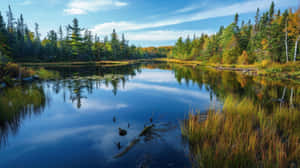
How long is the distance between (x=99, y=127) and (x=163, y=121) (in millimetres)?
3521

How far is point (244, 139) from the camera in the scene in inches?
177

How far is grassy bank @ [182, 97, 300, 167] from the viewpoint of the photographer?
12.7 ft

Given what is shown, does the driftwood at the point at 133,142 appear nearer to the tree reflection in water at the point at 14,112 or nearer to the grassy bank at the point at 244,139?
the grassy bank at the point at 244,139

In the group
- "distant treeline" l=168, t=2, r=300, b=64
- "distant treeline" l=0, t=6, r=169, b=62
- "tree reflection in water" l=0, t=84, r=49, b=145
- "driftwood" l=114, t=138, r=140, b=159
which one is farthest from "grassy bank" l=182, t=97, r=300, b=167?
"distant treeline" l=0, t=6, r=169, b=62

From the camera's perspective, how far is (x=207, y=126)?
5.81m

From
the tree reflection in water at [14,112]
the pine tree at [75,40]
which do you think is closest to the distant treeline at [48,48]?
the pine tree at [75,40]

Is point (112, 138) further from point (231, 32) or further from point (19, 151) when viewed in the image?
point (231, 32)

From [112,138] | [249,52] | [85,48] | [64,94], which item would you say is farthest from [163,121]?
[85,48]

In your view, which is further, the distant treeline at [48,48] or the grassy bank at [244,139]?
the distant treeline at [48,48]

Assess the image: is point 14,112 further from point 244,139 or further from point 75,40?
point 75,40

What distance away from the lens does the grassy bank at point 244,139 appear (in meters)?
3.88

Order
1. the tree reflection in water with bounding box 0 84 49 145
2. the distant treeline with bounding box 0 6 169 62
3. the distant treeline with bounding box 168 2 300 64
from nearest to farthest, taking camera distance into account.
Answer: the tree reflection in water with bounding box 0 84 49 145, the distant treeline with bounding box 168 2 300 64, the distant treeline with bounding box 0 6 169 62

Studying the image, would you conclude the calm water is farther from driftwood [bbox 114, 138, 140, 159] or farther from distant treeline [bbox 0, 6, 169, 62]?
distant treeline [bbox 0, 6, 169, 62]

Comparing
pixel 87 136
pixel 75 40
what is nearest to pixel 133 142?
pixel 87 136
